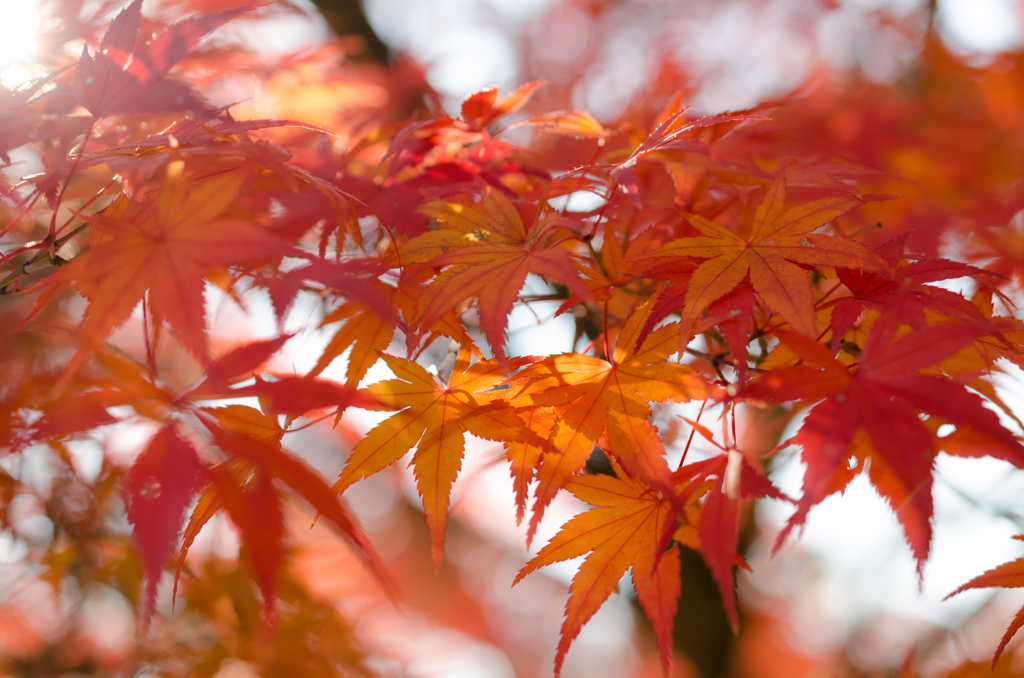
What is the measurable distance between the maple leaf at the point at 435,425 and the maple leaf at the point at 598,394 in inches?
1.0

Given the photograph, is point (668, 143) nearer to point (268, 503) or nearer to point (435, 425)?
point (435, 425)

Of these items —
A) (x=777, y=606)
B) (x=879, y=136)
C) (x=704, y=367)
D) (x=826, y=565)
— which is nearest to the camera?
(x=704, y=367)

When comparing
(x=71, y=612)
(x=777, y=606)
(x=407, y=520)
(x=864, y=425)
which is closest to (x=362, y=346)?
(x=864, y=425)

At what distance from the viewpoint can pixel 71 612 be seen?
1295mm

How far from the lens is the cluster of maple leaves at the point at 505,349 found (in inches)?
17.4

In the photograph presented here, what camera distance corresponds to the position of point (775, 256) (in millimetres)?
550

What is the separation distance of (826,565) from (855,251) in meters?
3.17

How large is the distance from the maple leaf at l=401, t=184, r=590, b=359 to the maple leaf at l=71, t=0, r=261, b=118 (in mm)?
281

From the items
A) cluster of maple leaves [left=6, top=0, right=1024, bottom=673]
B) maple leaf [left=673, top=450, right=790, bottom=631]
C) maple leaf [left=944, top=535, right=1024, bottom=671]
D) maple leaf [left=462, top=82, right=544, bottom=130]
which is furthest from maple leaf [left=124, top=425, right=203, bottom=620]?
maple leaf [left=944, top=535, right=1024, bottom=671]

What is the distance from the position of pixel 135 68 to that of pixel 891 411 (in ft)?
2.60

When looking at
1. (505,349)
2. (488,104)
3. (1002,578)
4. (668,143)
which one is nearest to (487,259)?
(505,349)

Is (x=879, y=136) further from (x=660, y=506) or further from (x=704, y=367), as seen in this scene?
(x=660, y=506)

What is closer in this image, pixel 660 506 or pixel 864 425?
pixel 864 425

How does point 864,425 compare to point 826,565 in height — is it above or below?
above
